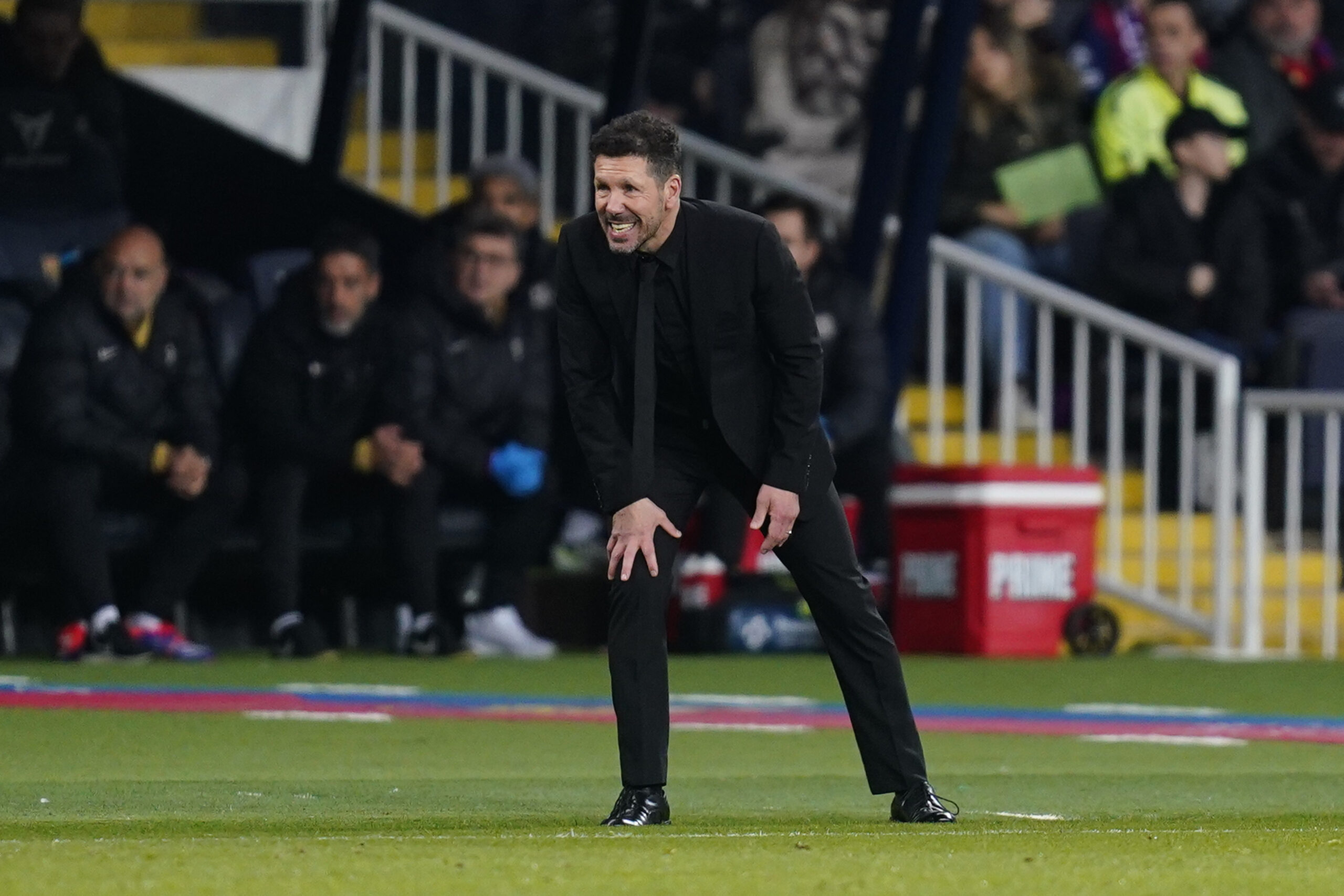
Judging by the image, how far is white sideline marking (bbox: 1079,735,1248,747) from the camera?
929cm

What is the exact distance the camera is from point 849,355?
13.6 m

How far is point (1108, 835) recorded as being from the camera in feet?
20.2

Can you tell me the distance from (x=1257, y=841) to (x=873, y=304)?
859 cm

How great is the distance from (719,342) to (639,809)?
105cm

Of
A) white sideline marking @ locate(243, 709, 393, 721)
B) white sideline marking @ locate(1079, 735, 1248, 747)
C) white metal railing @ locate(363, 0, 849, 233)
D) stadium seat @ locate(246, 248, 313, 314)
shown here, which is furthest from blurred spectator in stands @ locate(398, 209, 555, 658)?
white sideline marking @ locate(1079, 735, 1248, 747)

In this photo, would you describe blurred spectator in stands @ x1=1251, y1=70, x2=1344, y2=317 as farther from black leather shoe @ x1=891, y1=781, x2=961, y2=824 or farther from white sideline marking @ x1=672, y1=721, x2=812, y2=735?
black leather shoe @ x1=891, y1=781, x2=961, y2=824

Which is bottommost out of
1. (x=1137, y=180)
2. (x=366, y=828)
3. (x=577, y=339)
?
(x=366, y=828)

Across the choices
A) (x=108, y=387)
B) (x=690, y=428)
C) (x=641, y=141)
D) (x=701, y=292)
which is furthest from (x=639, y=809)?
(x=108, y=387)

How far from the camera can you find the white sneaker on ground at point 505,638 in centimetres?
1319

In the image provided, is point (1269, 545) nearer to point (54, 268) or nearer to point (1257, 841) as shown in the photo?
point (54, 268)

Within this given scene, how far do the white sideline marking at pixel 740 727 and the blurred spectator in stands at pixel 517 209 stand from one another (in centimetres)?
418

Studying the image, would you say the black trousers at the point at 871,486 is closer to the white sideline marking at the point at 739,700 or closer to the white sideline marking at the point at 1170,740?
the white sideline marking at the point at 739,700

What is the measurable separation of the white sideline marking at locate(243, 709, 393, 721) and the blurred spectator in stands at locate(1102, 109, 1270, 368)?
6.56m

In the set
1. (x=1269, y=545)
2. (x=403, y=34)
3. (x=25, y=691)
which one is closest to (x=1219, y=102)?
(x=1269, y=545)
